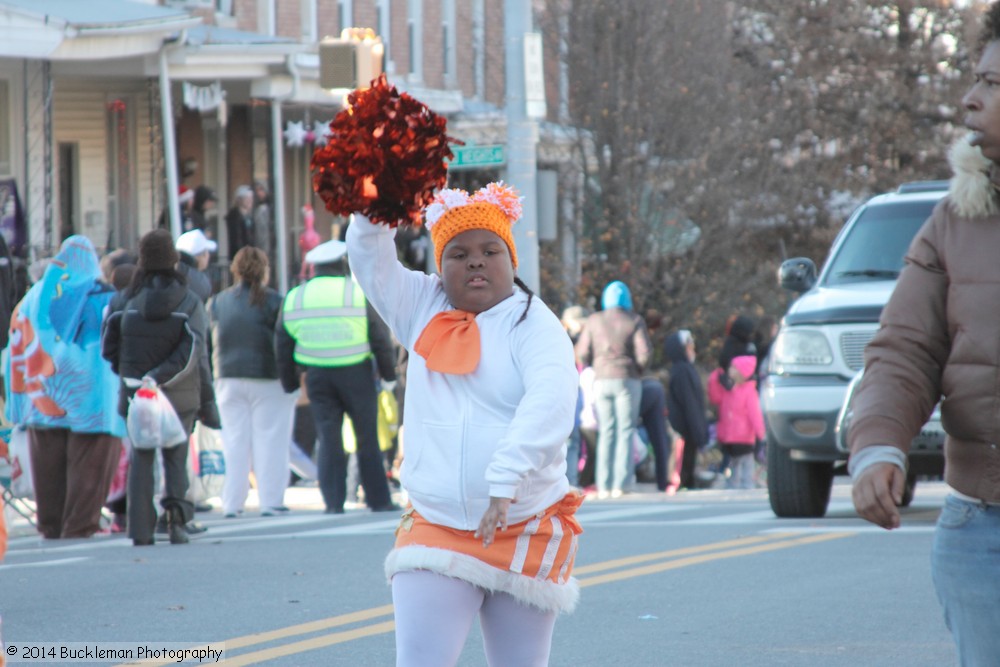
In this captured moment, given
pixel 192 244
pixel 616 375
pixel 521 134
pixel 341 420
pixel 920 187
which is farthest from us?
pixel 521 134

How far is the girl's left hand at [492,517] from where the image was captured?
4656 millimetres

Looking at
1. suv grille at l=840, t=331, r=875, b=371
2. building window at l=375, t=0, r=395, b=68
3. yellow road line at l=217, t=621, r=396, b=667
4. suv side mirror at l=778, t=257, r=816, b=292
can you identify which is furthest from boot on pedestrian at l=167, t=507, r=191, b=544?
building window at l=375, t=0, r=395, b=68

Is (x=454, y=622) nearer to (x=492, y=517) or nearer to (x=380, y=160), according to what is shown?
(x=492, y=517)

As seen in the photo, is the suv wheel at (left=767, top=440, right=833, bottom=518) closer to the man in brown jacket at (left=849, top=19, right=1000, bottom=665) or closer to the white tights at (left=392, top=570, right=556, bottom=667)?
the white tights at (left=392, top=570, right=556, bottom=667)

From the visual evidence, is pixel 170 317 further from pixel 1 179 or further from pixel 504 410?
pixel 1 179

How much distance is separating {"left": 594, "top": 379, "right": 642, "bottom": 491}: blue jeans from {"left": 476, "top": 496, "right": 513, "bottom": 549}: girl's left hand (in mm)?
12098

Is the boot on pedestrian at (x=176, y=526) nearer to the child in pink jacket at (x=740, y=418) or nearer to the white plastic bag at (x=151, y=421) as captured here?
the white plastic bag at (x=151, y=421)

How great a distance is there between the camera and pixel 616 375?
1675 cm

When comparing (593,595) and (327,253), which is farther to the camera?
(327,253)

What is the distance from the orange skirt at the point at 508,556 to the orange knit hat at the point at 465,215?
73cm

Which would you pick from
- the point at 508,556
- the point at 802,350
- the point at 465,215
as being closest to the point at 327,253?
the point at 802,350

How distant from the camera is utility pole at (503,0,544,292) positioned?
19.1 m

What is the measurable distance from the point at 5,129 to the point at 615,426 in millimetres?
8143

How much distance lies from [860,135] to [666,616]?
29.6m
